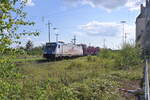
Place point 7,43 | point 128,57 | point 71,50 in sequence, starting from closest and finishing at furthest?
point 7,43
point 128,57
point 71,50

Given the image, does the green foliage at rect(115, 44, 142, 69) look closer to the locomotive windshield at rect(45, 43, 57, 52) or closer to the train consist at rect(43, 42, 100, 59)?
the train consist at rect(43, 42, 100, 59)

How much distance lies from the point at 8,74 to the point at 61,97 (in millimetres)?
2918

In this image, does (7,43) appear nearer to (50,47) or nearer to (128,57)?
(128,57)

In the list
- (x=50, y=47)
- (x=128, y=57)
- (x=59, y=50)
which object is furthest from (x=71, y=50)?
(x=128, y=57)

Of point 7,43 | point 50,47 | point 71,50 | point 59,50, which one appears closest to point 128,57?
point 7,43

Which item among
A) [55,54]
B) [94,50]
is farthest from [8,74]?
[94,50]

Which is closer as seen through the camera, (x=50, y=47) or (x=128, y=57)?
(x=128, y=57)

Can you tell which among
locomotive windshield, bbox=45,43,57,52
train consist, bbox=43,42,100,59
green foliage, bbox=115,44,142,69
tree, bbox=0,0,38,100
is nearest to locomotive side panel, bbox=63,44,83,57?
train consist, bbox=43,42,100,59

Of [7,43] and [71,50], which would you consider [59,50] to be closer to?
[71,50]

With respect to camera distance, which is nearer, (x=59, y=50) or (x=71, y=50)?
(x=59, y=50)

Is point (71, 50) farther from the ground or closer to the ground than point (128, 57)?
farther from the ground

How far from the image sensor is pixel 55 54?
41.2m

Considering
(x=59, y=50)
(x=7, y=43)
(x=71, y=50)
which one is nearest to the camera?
(x=7, y=43)

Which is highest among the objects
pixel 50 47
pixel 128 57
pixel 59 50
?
pixel 50 47
